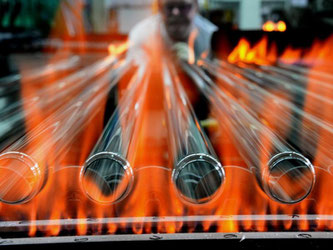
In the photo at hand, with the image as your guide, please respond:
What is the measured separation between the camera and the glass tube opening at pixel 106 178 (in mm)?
654

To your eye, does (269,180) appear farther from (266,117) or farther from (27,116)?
(27,116)

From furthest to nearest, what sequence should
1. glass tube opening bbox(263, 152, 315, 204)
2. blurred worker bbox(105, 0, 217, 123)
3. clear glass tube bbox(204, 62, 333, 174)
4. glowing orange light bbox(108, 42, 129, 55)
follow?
glowing orange light bbox(108, 42, 129, 55)
blurred worker bbox(105, 0, 217, 123)
clear glass tube bbox(204, 62, 333, 174)
glass tube opening bbox(263, 152, 315, 204)

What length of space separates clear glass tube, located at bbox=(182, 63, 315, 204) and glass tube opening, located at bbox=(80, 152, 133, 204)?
21 cm

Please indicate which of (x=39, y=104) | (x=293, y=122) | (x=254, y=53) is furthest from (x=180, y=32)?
(x=293, y=122)

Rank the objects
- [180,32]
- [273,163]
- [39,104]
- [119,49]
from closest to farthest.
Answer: [273,163]
[39,104]
[180,32]
[119,49]

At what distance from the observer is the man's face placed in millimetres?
2031

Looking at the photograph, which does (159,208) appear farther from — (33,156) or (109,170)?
(33,156)

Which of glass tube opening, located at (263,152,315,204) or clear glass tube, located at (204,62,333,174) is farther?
clear glass tube, located at (204,62,333,174)

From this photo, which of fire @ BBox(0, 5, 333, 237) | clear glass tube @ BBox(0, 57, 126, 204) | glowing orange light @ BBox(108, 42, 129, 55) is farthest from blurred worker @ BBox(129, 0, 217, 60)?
fire @ BBox(0, 5, 333, 237)

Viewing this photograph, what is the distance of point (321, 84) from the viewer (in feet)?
4.68

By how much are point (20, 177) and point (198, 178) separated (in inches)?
11.3

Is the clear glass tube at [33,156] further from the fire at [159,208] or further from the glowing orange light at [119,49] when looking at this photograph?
the glowing orange light at [119,49]

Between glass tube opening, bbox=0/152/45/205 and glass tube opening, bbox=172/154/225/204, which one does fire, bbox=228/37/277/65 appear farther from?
Result: glass tube opening, bbox=0/152/45/205

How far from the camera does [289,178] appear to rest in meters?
0.72
